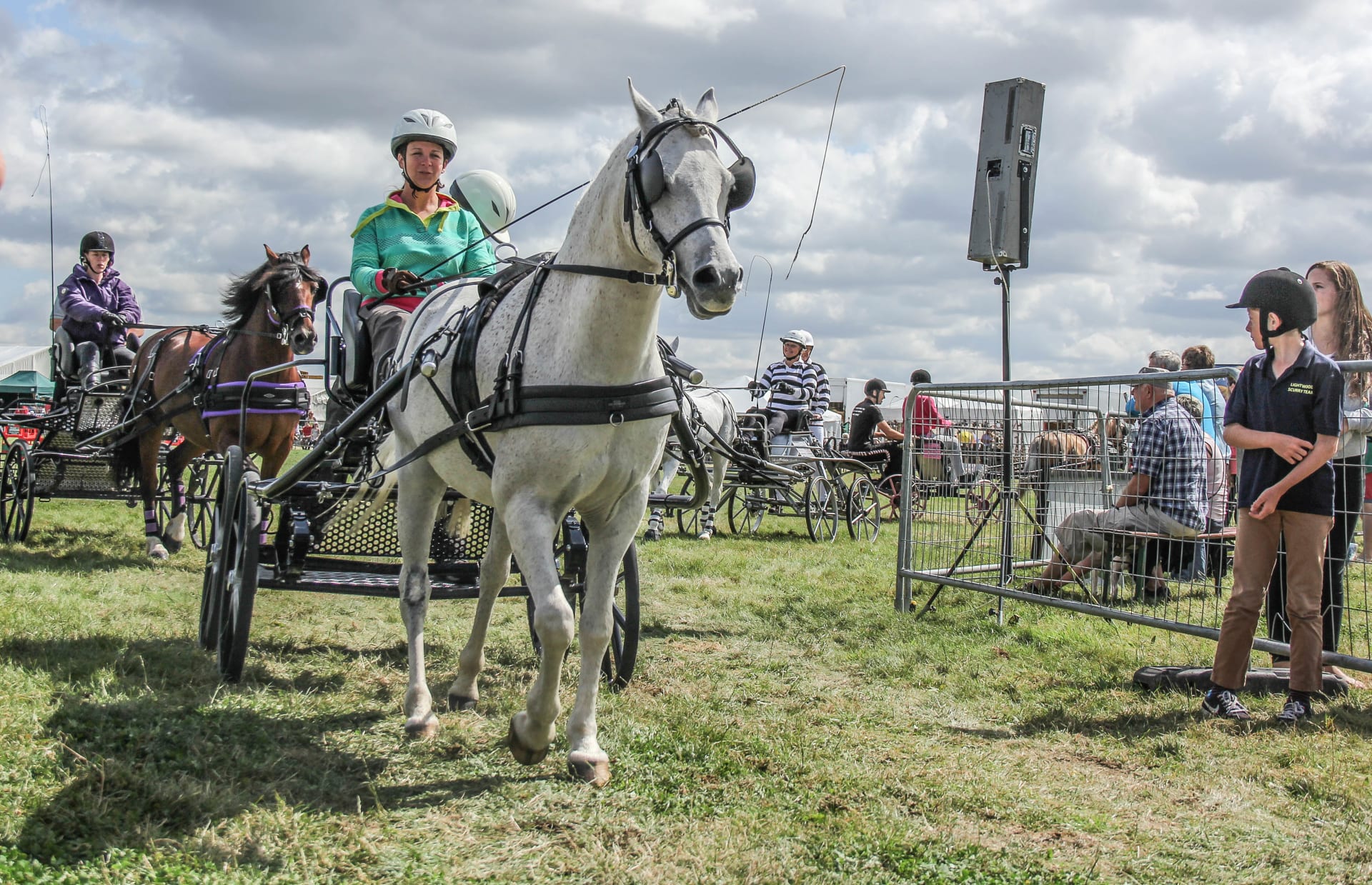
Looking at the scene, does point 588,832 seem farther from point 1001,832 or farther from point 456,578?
point 456,578

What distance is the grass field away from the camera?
3027 mm

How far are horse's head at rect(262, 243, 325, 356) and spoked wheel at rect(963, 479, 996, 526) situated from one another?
480cm

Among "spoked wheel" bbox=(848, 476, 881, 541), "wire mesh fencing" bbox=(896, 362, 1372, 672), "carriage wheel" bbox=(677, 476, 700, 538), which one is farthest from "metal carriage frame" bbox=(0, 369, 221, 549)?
"spoked wheel" bbox=(848, 476, 881, 541)

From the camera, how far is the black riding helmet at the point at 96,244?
10.5m

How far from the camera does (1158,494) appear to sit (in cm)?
620

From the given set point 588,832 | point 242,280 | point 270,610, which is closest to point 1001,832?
point 588,832

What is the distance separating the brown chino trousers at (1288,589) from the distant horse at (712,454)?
4412 millimetres

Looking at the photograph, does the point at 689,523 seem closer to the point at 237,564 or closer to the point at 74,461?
the point at 74,461

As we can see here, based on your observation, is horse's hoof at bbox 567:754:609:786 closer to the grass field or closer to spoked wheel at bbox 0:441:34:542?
the grass field

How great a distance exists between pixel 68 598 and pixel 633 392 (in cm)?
498

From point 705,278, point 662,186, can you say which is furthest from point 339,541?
point 705,278

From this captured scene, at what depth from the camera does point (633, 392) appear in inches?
136

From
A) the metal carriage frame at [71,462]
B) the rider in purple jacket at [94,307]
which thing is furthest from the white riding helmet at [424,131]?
the rider in purple jacket at [94,307]

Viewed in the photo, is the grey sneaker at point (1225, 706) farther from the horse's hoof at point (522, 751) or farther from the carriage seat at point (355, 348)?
the carriage seat at point (355, 348)
